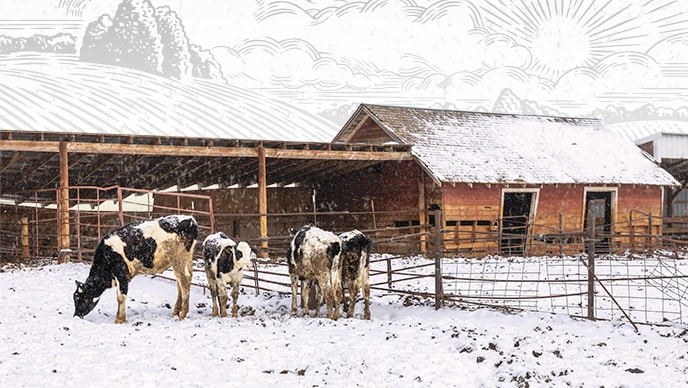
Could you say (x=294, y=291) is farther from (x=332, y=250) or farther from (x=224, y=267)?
(x=224, y=267)

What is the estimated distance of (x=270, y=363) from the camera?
8.07m

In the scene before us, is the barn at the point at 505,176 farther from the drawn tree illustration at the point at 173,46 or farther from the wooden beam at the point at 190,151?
the drawn tree illustration at the point at 173,46

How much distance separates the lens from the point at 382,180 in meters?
25.0

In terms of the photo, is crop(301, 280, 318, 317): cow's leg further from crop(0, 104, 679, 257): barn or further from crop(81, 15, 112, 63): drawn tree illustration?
crop(81, 15, 112, 63): drawn tree illustration

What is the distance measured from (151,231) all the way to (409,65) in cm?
16703

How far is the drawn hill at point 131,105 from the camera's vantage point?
315 ft

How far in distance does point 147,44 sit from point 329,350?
154m

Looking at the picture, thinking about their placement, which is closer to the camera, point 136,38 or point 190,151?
point 190,151

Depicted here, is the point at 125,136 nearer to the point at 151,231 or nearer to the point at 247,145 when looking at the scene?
the point at 247,145

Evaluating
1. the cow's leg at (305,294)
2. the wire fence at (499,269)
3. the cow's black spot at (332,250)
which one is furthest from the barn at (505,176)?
the cow's black spot at (332,250)

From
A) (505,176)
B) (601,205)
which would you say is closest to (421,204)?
(505,176)

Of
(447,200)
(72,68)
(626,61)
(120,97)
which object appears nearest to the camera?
(447,200)

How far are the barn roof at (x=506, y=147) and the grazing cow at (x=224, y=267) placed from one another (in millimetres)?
11466

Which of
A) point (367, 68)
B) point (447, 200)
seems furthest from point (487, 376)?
point (367, 68)
